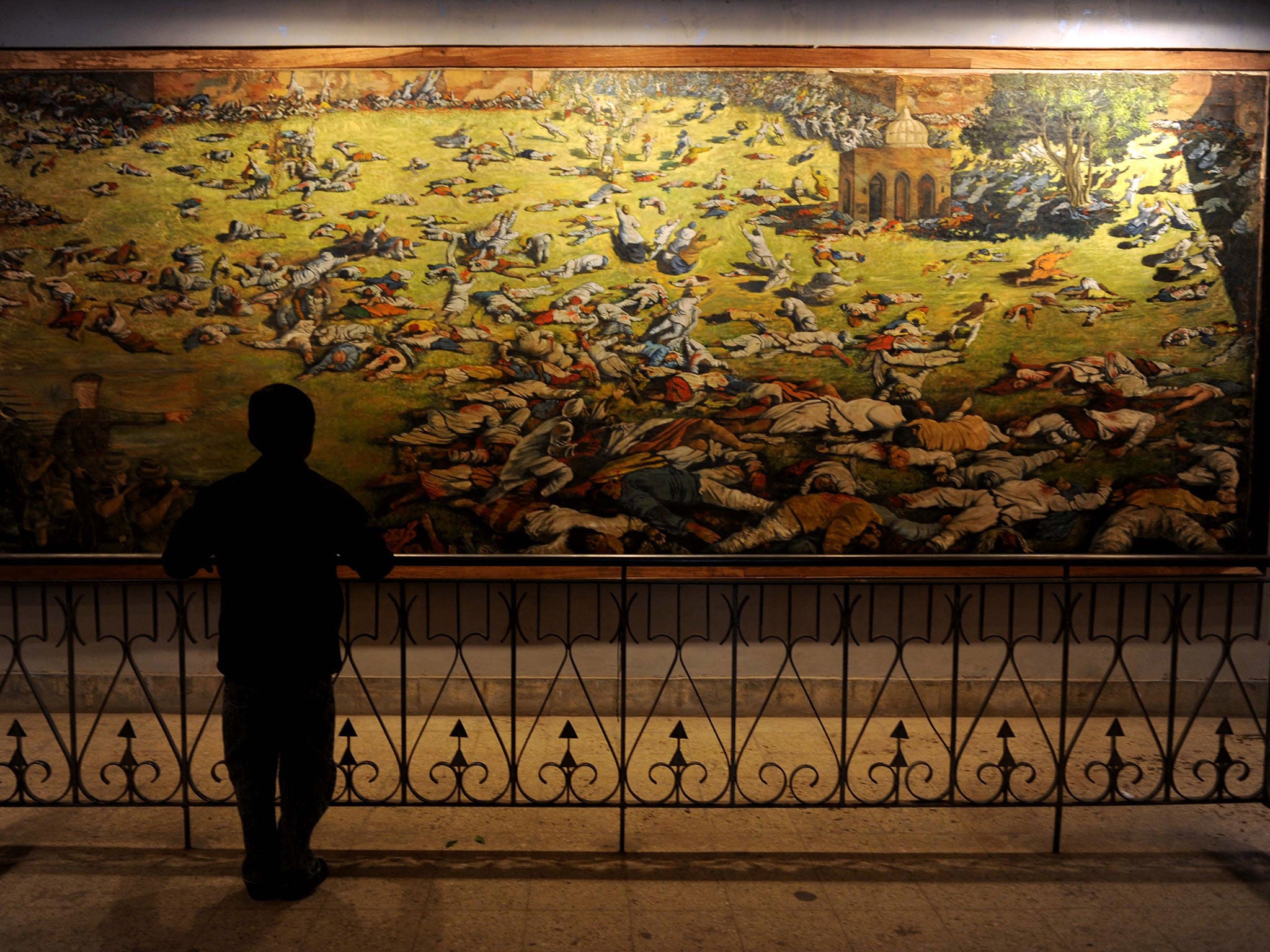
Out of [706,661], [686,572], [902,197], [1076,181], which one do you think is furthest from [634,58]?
[706,661]

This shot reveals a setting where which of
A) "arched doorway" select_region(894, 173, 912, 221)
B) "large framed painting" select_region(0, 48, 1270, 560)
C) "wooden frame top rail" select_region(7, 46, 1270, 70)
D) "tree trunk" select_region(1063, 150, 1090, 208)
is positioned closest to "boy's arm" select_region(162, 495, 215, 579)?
"large framed painting" select_region(0, 48, 1270, 560)

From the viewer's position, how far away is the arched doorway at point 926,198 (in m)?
5.34

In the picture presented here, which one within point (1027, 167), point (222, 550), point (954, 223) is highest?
point (1027, 167)

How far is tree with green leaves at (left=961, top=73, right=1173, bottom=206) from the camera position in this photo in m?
5.34

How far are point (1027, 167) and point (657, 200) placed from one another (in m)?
2.17

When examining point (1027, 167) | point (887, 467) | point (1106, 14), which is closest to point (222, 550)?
point (887, 467)

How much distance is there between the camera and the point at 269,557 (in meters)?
2.94

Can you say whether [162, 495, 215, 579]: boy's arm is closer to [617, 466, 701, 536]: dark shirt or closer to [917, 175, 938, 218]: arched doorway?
[617, 466, 701, 536]: dark shirt

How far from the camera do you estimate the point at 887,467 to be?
5422mm

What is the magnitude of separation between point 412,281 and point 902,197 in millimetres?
2895

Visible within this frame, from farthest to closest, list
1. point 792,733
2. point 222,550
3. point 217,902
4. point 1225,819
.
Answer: point 792,733 → point 1225,819 → point 217,902 → point 222,550

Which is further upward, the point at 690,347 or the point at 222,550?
the point at 690,347

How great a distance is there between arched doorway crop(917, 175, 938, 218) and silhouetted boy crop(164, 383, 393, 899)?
3838mm

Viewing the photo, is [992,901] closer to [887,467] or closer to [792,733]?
[792,733]
